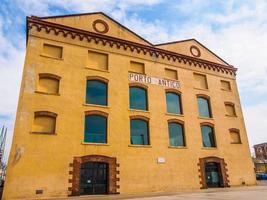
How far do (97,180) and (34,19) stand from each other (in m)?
13.1

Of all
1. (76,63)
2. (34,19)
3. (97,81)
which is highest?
(34,19)

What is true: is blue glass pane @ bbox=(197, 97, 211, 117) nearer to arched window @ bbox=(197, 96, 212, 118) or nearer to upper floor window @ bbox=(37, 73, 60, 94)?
arched window @ bbox=(197, 96, 212, 118)

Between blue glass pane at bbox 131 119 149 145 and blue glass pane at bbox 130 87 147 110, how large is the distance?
1266 millimetres

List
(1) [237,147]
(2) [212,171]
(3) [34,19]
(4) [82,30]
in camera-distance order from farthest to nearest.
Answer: (1) [237,147] → (2) [212,171] → (4) [82,30] → (3) [34,19]

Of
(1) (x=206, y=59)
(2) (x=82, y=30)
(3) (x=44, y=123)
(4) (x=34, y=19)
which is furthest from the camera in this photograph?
(1) (x=206, y=59)

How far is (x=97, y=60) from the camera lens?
20.0 meters

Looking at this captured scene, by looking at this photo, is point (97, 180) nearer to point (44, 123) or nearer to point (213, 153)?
point (44, 123)

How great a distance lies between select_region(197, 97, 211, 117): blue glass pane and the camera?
22.9 metres

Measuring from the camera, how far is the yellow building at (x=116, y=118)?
15516 mm

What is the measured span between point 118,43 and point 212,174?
47.8ft

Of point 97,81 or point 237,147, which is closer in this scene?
point 97,81

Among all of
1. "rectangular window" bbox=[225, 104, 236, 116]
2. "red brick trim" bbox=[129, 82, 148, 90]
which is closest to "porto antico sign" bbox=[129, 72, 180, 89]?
"red brick trim" bbox=[129, 82, 148, 90]

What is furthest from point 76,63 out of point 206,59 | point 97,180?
point 206,59

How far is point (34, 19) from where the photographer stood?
18.1 metres
